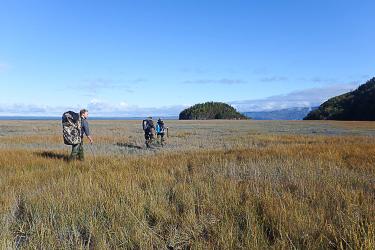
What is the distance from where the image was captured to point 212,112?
152125 millimetres

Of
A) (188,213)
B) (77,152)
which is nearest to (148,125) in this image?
(77,152)

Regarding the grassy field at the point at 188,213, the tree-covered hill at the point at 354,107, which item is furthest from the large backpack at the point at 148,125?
the tree-covered hill at the point at 354,107

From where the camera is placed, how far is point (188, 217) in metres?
4.39

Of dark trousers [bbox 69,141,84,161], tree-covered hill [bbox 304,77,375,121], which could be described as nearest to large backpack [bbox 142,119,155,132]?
dark trousers [bbox 69,141,84,161]

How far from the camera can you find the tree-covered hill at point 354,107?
291 feet

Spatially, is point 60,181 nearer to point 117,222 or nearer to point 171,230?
point 117,222

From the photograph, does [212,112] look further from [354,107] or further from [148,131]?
[148,131]

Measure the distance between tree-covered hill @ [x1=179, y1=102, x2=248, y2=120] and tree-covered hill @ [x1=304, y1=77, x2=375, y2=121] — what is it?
44969 mm

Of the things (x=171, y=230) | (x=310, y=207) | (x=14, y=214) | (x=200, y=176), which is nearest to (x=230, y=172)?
(x=200, y=176)

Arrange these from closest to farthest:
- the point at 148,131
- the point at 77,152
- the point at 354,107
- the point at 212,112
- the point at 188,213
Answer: the point at 188,213 → the point at 77,152 → the point at 148,131 → the point at 354,107 → the point at 212,112

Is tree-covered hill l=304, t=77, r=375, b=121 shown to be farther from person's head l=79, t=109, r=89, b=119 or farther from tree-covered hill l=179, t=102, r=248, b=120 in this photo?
person's head l=79, t=109, r=89, b=119

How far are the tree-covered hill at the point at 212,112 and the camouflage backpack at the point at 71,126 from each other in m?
138

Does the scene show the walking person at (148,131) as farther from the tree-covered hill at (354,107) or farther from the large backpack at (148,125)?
the tree-covered hill at (354,107)

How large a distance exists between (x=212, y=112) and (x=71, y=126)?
14241 centimetres
